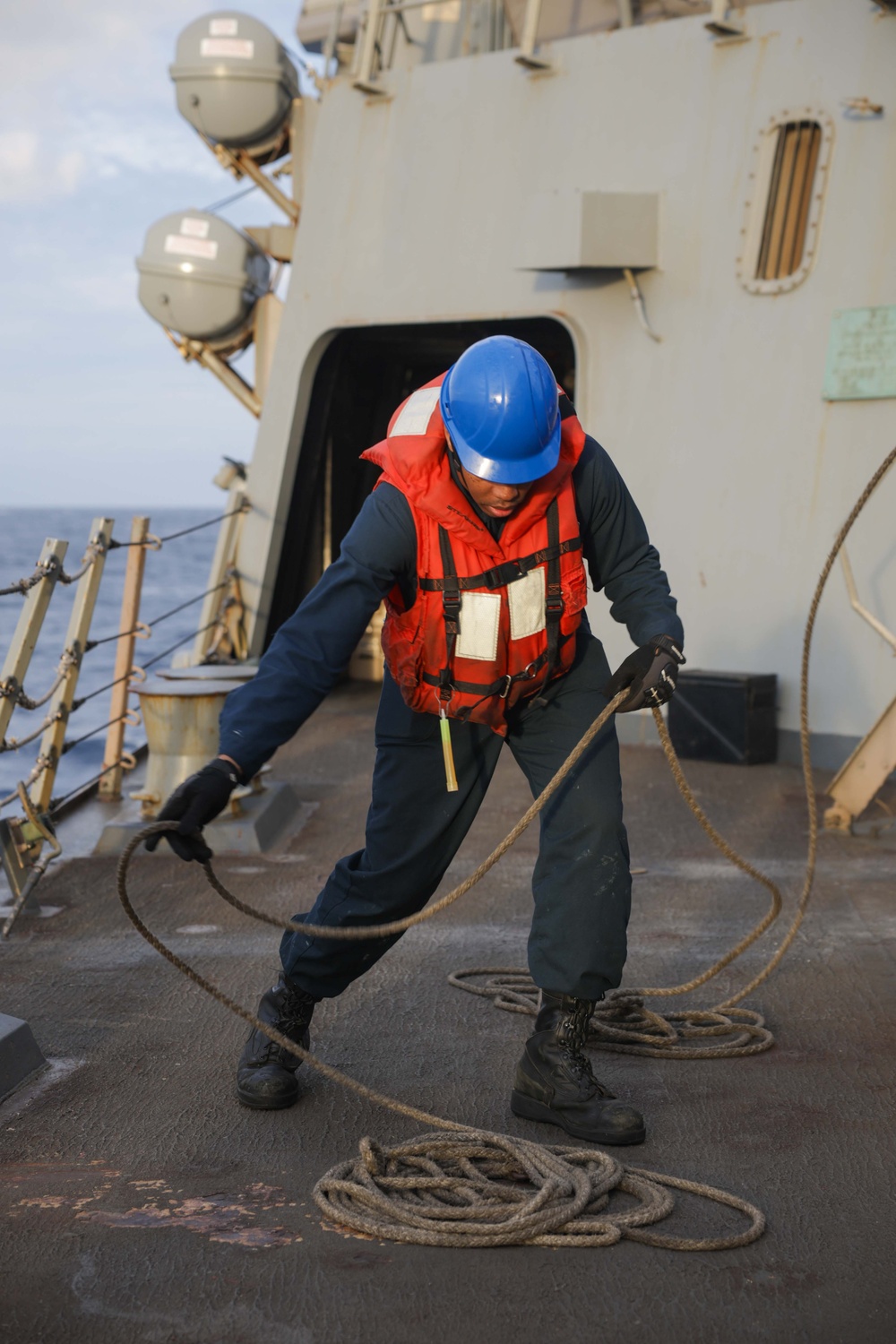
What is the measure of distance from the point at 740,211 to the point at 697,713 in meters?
2.83

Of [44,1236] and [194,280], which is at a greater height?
[194,280]

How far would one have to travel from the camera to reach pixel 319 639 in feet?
10.1

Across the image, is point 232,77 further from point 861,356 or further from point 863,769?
point 863,769

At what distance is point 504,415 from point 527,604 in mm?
445

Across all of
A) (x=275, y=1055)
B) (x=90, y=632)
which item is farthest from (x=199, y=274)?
(x=90, y=632)

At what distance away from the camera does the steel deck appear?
2.41 m

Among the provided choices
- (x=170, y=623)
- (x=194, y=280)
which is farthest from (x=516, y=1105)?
(x=170, y=623)

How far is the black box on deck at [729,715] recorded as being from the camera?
745 cm

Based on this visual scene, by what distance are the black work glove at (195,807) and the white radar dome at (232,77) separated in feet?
28.8

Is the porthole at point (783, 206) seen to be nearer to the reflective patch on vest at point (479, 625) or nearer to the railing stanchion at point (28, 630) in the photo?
the railing stanchion at point (28, 630)

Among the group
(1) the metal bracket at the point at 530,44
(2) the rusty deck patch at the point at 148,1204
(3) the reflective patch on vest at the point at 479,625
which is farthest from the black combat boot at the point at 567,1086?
(1) the metal bracket at the point at 530,44

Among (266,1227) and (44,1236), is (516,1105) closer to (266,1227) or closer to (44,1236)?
(266,1227)

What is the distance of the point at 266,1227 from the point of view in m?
2.71

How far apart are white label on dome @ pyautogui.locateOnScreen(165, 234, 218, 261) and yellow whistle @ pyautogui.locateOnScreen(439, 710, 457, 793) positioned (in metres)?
8.01
